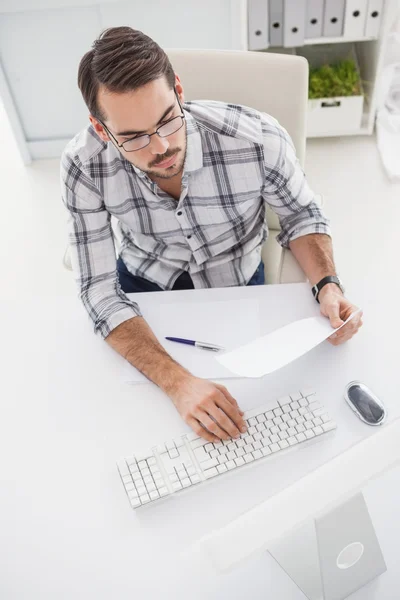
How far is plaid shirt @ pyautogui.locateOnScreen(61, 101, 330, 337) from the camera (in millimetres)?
1296

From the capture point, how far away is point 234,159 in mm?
1311

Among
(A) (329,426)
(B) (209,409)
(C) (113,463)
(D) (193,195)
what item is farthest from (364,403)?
(D) (193,195)

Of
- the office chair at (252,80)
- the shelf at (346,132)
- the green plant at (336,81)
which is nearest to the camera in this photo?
the office chair at (252,80)

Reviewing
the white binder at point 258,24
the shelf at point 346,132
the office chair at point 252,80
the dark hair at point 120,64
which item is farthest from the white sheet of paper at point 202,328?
the shelf at point 346,132

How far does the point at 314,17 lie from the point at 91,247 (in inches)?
64.6

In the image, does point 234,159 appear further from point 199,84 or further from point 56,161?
point 56,161

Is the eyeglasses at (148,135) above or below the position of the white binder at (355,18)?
above

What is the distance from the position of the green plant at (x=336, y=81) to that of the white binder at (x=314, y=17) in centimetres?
22

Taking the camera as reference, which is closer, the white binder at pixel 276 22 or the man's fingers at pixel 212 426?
the man's fingers at pixel 212 426

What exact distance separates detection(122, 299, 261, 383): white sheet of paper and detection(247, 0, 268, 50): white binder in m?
1.58

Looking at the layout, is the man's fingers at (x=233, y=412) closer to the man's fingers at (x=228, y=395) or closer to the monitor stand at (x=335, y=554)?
the man's fingers at (x=228, y=395)

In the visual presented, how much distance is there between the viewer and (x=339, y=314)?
119 cm

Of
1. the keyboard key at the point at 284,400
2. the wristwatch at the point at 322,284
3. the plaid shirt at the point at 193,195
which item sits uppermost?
the plaid shirt at the point at 193,195

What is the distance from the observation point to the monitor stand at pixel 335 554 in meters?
1.03
